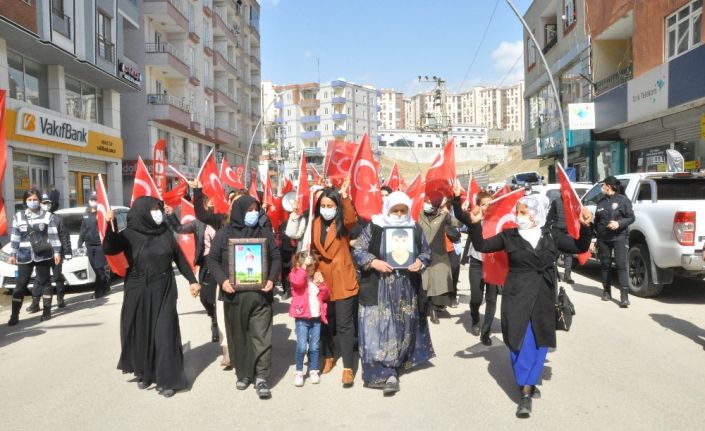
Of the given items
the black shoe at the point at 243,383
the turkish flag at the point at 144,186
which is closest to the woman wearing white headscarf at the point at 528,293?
the black shoe at the point at 243,383

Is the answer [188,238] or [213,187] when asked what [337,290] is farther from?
[213,187]

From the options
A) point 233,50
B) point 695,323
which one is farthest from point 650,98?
point 233,50

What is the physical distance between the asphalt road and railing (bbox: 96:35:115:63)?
54.5 ft

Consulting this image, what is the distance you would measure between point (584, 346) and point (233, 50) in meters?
46.5

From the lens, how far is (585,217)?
15.6ft

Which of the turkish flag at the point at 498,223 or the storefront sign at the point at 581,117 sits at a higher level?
the storefront sign at the point at 581,117

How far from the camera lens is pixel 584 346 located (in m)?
6.38

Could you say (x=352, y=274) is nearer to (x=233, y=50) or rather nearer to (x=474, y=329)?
(x=474, y=329)

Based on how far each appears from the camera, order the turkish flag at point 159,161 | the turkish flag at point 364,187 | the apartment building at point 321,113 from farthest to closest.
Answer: the apartment building at point 321,113 → the turkish flag at point 159,161 → the turkish flag at point 364,187

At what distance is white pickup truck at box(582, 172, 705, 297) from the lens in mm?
7996

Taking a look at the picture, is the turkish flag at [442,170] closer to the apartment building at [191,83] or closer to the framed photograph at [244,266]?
the framed photograph at [244,266]

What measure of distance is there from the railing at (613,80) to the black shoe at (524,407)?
61.8ft

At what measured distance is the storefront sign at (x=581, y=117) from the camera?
2031cm

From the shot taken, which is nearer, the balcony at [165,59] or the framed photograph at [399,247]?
the framed photograph at [399,247]
